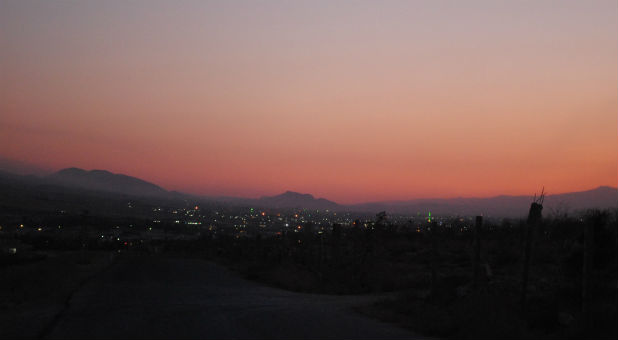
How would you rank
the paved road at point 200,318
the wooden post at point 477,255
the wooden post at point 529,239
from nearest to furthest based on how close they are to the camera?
the paved road at point 200,318 < the wooden post at point 529,239 < the wooden post at point 477,255

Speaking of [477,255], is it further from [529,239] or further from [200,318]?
[200,318]

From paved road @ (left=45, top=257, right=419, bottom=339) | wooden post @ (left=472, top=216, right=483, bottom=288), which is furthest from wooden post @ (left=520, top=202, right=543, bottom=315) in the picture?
paved road @ (left=45, top=257, right=419, bottom=339)

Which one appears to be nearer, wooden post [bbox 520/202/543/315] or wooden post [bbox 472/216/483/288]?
wooden post [bbox 520/202/543/315]

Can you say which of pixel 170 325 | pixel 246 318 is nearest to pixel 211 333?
pixel 170 325

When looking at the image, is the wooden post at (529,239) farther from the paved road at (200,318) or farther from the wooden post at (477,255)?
the paved road at (200,318)

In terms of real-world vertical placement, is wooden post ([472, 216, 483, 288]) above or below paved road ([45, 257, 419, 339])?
above

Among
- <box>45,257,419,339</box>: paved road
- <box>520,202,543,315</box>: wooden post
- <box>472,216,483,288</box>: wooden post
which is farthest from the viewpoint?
<box>472,216,483,288</box>: wooden post

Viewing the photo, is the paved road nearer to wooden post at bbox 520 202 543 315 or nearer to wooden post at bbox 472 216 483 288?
wooden post at bbox 472 216 483 288

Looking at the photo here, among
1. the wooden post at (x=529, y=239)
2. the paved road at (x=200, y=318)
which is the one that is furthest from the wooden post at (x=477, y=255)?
Answer: the paved road at (x=200, y=318)

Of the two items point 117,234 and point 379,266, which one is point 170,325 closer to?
point 379,266

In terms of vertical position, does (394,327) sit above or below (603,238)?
below

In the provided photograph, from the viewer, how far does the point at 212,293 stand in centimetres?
1852

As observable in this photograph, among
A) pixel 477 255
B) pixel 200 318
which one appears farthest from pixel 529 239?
pixel 200 318

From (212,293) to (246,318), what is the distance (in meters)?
7.02
